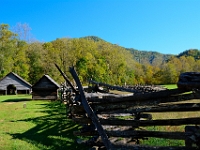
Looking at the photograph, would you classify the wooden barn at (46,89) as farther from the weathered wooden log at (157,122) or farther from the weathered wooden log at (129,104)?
the weathered wooden log at (157,122)

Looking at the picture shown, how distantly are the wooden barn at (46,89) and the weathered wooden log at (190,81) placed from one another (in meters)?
27.7

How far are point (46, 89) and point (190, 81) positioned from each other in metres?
28.8

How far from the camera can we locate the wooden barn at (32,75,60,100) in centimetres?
3123

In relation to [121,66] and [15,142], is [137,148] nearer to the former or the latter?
[15,142]

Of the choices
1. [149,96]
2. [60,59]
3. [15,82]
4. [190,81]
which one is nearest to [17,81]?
[15,82]

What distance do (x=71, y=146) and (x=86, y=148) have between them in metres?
0.66

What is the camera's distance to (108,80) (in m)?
A: 70.2

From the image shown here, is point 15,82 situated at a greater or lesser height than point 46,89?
greater

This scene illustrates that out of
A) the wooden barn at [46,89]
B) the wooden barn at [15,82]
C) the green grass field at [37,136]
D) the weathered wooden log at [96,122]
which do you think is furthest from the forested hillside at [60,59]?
the weathered wooden log at [96,122]

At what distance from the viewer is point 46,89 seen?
1243 inches

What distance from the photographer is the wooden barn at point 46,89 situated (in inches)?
1230

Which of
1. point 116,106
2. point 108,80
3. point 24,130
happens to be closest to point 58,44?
point 108,80

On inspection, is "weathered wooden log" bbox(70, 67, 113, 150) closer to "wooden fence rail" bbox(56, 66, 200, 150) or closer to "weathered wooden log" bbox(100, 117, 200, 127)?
"wooden fence rail" bbox(56, 66, 200, 150)

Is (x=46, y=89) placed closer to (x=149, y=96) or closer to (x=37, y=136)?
(x=37, y=136)
